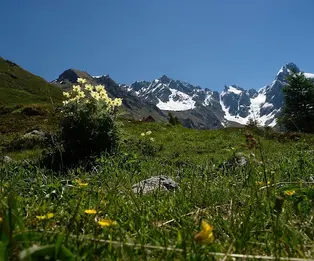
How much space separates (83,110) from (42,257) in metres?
10.8

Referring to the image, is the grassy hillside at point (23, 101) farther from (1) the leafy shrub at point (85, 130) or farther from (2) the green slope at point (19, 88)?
(1) the leafy shrub at point (85, 130)

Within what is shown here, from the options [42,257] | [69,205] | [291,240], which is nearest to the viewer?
[42,257]

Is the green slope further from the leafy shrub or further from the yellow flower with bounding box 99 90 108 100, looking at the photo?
the leafy shrub

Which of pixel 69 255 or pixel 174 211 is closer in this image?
pixel 69 255

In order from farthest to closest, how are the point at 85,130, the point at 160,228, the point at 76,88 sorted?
the point at 76,88, the point at 85,130, the point at 160,228

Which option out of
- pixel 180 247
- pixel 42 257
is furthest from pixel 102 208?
pixel 42 257

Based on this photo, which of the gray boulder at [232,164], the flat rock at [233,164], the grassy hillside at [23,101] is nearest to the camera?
the gray boulder at [232,164]

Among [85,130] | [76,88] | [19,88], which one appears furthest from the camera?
[19,88]

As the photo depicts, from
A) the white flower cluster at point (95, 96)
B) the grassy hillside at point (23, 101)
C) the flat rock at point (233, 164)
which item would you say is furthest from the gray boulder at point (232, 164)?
the white flower cluster at point (95, 96)

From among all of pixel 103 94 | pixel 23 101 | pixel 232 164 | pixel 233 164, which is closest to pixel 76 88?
pixel 103 94

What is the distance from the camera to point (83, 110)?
11.8 metres

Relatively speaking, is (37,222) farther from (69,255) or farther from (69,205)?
(69,255)

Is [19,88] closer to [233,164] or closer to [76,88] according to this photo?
[76,88]

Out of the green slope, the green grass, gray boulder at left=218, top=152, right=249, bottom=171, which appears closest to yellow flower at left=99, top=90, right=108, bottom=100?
gray boulder at left=218, top=152, right=249, bottom=171
